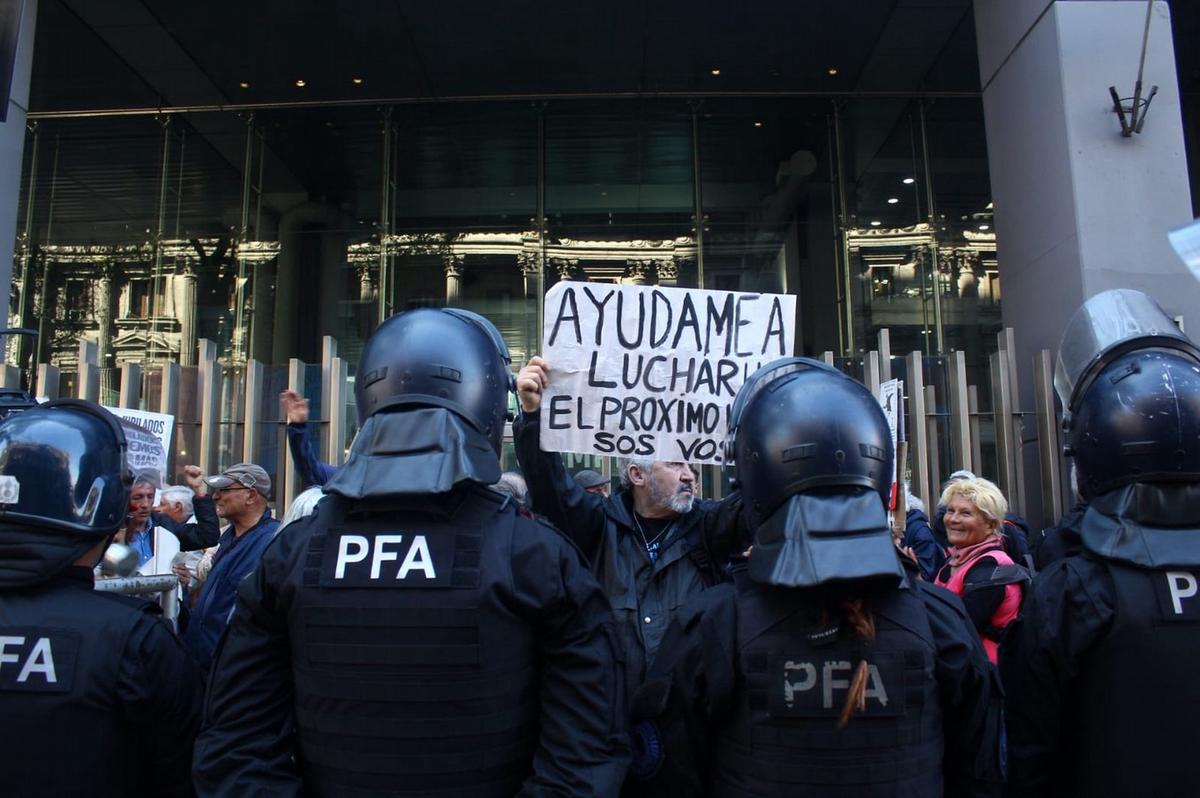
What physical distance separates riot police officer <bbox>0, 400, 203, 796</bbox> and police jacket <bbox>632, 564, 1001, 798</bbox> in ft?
Answer: 3.98

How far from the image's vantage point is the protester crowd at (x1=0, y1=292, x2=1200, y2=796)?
1924 millimetres

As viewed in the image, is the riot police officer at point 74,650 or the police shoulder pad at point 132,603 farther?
the police shoulder pad at point 132,603

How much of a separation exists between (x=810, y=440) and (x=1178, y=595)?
1106 mm

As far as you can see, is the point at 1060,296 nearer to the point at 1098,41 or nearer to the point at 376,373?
the point at 1098,41

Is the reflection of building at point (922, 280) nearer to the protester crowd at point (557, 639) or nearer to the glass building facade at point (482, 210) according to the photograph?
the glass building facade at point (482, 210)

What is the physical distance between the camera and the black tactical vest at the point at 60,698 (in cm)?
202

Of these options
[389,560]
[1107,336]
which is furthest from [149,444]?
[1107,336]

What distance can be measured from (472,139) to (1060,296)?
911 centimetres

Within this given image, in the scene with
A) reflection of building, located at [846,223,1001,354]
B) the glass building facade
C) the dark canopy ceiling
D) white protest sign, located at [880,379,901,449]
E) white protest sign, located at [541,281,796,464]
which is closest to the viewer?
white protest sign, located at [541,281,796,464]

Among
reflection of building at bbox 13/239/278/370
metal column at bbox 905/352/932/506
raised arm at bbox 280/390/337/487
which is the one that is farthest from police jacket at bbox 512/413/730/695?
reflection of building at bbox 13/239/278/370

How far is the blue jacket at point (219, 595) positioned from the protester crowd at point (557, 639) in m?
1.35

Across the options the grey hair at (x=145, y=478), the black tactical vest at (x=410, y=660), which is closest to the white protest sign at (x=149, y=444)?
the grey hair at (x=145, y=478)

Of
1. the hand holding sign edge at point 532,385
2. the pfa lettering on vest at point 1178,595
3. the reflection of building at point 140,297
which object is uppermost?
the reflection of building at point 140,297

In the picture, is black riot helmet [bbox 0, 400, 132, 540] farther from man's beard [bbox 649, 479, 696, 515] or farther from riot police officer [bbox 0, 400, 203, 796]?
man's beard [bbox 649, 479, 696, 515]
